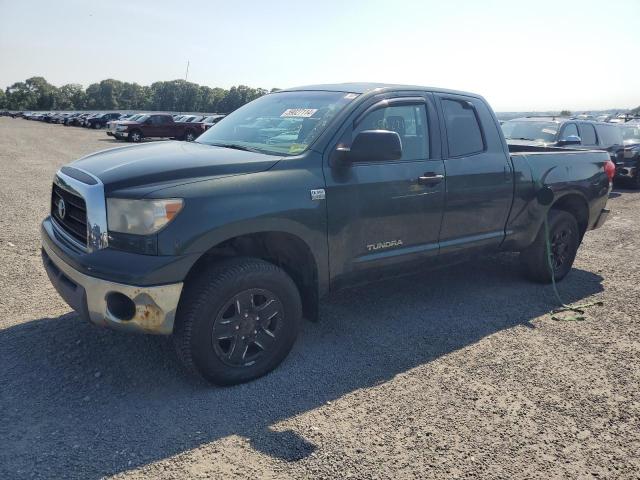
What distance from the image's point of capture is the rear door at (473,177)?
4355mm

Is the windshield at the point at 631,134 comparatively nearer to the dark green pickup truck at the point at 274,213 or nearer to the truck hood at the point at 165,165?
the dark green pickup truck at the point at 274,213

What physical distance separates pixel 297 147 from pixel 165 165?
921mm

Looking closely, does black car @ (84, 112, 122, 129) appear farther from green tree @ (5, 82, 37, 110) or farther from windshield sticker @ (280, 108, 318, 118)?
green tree @ (5, 82, 37, 110)

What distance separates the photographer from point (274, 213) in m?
3.28

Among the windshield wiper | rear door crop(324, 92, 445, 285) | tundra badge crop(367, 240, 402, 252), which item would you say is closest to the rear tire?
rear door crop(324, 92, 445, 285)

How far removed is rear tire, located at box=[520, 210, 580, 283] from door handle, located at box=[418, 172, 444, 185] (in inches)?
65.9

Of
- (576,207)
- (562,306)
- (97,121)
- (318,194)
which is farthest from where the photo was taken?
(97,121)

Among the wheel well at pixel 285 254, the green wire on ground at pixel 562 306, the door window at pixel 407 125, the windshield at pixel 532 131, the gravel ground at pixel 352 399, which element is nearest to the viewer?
the gravel ground at pixel 352 399

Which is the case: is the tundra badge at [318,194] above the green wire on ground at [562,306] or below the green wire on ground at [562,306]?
above

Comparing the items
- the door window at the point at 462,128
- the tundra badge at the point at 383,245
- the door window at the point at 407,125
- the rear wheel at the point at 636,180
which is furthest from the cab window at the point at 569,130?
the tundra badge at the point at 383,245

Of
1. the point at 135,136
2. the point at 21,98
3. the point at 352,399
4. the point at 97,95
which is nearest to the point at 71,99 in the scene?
the point at 97,95

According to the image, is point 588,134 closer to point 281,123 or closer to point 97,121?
point 281,123

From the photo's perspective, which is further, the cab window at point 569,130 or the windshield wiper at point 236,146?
the cab window at point 569,130

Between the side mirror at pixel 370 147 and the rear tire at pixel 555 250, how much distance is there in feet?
8.03
